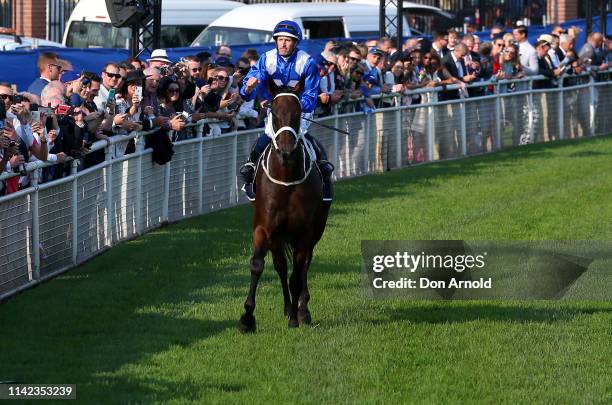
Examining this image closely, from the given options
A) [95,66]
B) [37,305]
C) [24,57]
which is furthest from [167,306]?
[95,66]

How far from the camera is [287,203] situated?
448 inches

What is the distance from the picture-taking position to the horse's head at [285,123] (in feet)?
36.2

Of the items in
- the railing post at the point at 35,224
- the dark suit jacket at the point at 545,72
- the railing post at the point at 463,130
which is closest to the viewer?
the railing post at the point at 35,224

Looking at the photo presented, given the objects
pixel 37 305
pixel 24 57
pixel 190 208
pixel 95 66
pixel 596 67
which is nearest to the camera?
pixel 37 305

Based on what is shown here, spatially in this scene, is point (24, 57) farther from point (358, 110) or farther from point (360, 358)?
point (360, 358)

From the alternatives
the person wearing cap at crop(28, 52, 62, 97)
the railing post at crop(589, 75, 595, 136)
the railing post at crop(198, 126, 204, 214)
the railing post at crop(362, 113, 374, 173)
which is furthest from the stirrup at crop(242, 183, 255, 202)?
the railing post at crop(589, 75, 595, 136)

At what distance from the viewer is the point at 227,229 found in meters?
16.8

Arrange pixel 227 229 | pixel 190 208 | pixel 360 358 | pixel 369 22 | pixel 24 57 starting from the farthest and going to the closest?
pixel 369 22 < pixel 24 57 < pixel 190 208 < pixel 227 229 < pixel 360 358

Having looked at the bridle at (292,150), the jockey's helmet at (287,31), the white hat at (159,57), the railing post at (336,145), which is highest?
the jockey's helmet at (287,31)

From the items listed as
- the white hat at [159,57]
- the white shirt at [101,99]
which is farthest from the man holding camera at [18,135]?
the white hat at [159,57]

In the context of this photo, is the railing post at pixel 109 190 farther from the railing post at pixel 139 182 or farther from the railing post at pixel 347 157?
the railing post at pixel 347 157

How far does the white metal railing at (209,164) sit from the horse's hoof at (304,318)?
248 centimetres

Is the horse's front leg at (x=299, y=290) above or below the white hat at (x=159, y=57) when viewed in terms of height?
below

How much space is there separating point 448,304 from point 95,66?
10.7 metres
